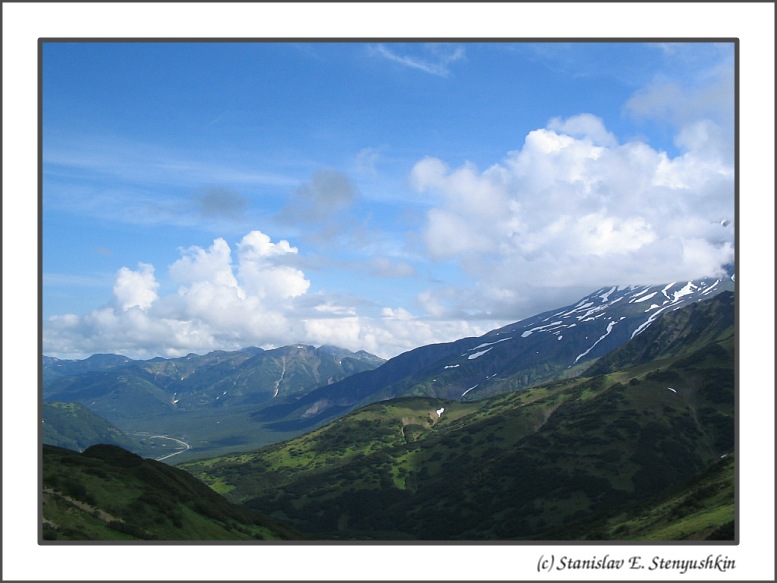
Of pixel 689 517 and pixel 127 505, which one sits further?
pixel 689 517

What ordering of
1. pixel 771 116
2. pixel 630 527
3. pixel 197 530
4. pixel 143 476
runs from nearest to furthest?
pixel 771 116 < pixel 197 530 < pixel 143 476 < pixel 630 527

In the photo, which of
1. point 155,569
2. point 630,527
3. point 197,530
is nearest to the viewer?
point 155,569

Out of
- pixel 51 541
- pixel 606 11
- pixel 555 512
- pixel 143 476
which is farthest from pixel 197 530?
pixel 555 512

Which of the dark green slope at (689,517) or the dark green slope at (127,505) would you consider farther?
the dark green slope at (689,517)

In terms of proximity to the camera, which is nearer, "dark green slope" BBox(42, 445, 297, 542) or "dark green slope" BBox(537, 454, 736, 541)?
"dark green slope" BBox(42, 445, 297, 542)

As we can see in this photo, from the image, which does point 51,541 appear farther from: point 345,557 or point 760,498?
point 760,498

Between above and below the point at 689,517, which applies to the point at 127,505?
above

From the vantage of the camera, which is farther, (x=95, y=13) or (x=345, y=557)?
(x=95, y=13)

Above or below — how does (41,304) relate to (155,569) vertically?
above
